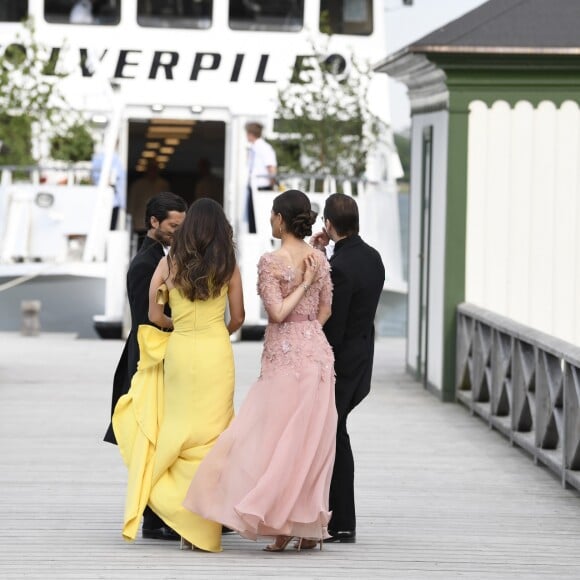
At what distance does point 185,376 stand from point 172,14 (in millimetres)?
18204

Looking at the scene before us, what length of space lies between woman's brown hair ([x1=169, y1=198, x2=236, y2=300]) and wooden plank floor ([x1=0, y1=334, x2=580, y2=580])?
1169 millimetres

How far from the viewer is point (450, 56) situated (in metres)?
13.9

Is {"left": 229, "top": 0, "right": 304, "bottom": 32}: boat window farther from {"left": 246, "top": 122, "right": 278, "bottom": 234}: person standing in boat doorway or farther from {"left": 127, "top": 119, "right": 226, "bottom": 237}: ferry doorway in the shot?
{"left": 246, "top": 122, "right": 278, "bottom": 234}: person standing in boat doorway

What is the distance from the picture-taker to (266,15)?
2542 cm

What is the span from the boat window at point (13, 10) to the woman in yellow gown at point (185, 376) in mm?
18194

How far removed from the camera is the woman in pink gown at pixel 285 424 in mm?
7484

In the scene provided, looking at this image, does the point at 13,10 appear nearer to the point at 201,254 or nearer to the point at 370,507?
the point at 370,507

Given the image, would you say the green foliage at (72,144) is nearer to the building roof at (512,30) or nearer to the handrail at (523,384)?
the building roof at (512,30)

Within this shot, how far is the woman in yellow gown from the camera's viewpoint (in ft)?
24.7

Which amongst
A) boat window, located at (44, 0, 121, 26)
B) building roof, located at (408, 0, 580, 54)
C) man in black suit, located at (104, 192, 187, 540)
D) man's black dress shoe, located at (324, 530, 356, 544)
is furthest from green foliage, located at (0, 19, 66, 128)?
man's black dress shoe, located at (324, 530, 356, 544)

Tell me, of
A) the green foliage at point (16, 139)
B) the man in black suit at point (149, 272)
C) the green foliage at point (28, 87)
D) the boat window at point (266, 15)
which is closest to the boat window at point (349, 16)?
the boat window at point (266, 15)

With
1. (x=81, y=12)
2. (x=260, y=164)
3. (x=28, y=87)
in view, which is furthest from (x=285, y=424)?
(x=81, y=12)

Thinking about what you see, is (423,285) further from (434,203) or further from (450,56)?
(450,56)

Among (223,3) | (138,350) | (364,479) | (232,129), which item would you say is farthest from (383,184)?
(138,350)
